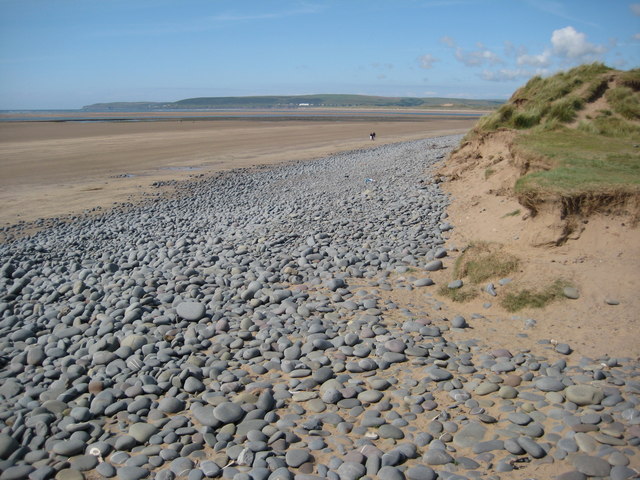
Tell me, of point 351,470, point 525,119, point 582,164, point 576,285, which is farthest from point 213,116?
point 351,470

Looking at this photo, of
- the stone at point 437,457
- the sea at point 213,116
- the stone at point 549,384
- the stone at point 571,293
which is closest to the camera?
the stone at point 437,457

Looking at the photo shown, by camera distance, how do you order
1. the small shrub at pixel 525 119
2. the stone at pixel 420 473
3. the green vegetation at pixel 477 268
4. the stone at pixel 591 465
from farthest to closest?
the small shrub at pixel 525 119 < the green vegetation at pixel 477 268 < the stone at pixel 420 473 < the stone at pixel 591 465

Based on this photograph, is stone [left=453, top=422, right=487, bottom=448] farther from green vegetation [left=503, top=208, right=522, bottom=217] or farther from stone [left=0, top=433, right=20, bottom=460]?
green vegetation [left=503, top=208, right=522, bottom=217]

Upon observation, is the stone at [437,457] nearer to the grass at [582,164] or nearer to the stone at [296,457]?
the stone at [296,457]

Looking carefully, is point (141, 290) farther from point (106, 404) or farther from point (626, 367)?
point (626, 367)

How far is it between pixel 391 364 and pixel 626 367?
242 centimetres

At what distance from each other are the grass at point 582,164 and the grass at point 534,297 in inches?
64.8

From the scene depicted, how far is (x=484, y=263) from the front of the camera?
24.5 feet

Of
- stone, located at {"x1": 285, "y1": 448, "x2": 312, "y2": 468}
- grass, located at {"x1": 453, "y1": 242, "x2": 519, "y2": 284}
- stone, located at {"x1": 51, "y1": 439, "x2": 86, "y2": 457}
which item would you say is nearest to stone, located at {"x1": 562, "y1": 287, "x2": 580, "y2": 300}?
grass, located at {"x1": 453, "y1": 242, "x2": 519, "y2": 284}

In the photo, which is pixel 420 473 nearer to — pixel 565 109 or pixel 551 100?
pixel 565 109

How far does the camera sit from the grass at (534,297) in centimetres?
650

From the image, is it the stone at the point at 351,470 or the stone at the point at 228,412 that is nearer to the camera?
the stone at the point at 351,470

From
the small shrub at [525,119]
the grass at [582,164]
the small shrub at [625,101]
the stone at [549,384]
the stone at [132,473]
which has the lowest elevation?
the stone at [132,473]

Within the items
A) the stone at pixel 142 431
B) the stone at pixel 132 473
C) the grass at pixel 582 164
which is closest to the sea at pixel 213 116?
the grass at pixel 582 164
